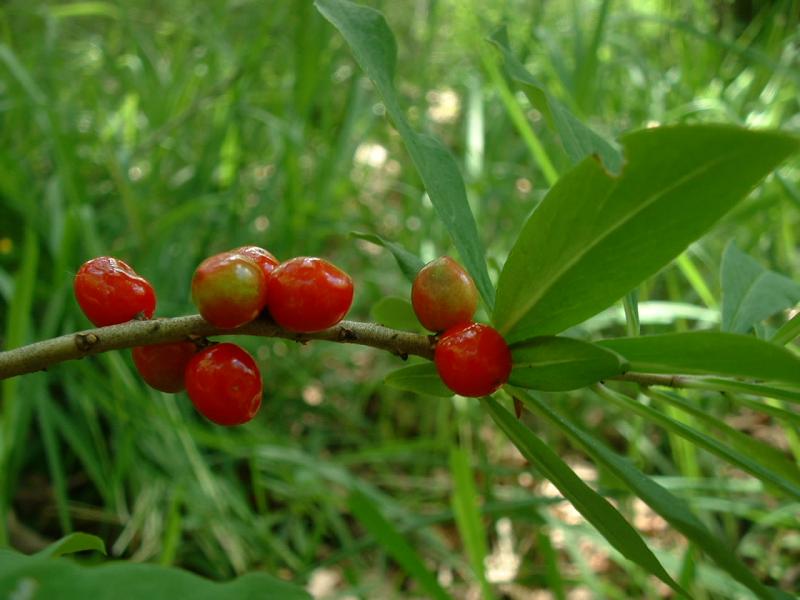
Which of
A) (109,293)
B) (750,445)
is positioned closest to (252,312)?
(109,293)

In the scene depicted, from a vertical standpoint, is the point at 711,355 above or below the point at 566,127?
below

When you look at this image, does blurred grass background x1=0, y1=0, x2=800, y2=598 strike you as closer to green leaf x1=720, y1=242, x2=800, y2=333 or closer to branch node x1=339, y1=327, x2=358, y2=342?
green leaf x1=720, y1=242, x2=800, y2=333

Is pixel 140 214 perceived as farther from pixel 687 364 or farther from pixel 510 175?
pixel 687 364

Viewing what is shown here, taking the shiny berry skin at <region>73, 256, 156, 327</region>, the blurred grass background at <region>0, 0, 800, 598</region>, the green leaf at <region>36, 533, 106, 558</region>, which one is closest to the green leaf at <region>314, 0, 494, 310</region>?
the shiny berry skin at <region>73, 256, 156, 327</region>

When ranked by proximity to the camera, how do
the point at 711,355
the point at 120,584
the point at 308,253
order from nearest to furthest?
the point at 120,584, the point at 711,355, the point at 308,253

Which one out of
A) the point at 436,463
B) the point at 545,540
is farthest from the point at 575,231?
the point at 436,463

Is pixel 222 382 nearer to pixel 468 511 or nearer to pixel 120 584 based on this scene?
pixel 120 584
